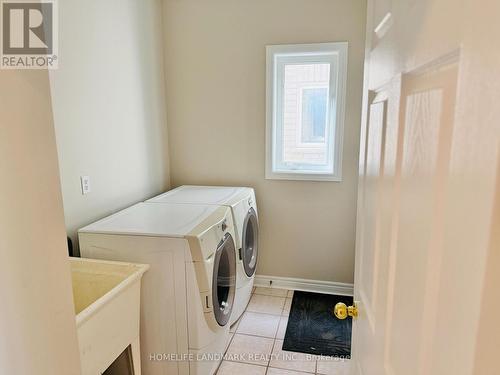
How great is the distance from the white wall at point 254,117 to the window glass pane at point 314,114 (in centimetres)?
22

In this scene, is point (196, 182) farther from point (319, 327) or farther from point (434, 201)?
point (434, 201)

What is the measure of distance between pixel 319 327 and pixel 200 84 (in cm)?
213

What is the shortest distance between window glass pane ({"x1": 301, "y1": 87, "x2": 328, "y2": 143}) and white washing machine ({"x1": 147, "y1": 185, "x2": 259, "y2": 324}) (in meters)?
0.69

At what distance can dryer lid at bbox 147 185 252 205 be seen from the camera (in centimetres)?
225

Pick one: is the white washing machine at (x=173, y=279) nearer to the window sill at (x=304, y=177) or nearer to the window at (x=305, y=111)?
the window sill at (x=304, y=177)

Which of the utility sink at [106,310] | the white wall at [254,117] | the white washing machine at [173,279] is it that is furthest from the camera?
the white wall at [254,117]

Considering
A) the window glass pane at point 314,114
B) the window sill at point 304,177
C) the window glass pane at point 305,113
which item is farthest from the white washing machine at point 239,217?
the window glass pane at point 314,114

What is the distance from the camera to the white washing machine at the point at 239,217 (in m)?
2.18

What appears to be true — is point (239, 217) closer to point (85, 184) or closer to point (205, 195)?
point (205, 195)

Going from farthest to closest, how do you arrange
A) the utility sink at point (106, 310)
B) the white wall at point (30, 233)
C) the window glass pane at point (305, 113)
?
the window glass pane at point (305, 113)
the utility sink at point (106, 310)
the white wall at point (30, 233)

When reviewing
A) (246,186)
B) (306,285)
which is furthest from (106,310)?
(306,285)

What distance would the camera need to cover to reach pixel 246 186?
284cm

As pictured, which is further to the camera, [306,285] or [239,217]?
[306,285]

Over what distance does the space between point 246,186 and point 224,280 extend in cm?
103
